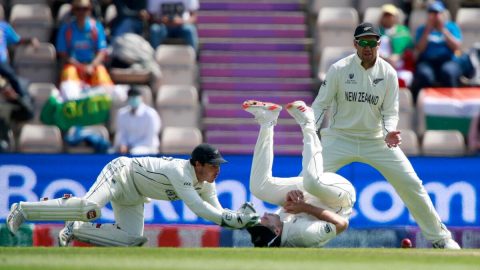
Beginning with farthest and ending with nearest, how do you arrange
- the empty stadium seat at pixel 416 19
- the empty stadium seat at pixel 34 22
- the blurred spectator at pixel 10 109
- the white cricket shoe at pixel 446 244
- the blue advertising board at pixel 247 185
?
the empty stadium seat at pixel 416 19
the empty stadium seat at pixel 34 22
the blurred spectator at pixel 10 109
the blue advertising board at pixel 247 185
the white cricket shoe at pixel 446 244

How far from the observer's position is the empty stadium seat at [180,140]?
42.7 ft

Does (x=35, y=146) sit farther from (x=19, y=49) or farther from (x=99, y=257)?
(x=99, y=257)

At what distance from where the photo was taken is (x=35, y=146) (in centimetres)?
1310

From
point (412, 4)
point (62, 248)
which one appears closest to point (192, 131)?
point (412, 4)

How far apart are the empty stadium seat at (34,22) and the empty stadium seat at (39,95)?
3.01ft

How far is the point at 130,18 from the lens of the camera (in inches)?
553

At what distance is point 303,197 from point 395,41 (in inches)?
202

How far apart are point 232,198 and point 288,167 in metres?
0.57

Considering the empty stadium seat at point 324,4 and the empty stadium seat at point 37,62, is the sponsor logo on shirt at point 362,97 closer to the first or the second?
the empty stadium seat at point 37,62

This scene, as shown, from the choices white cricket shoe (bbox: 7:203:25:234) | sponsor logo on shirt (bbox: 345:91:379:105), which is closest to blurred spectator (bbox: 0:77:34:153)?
white cricket shoe (bbox: 7:203:25:234)

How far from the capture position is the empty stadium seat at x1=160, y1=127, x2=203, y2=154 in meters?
13.0

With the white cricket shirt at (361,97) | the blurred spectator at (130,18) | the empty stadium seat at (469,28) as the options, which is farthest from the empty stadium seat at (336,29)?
the white cricket shirt at (361,97)

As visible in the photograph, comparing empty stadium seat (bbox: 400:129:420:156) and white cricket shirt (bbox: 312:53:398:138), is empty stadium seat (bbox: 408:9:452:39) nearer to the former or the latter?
empty stadium seat (bbox: 400:129:420:156)

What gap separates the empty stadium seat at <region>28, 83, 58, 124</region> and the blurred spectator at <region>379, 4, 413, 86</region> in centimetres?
340
